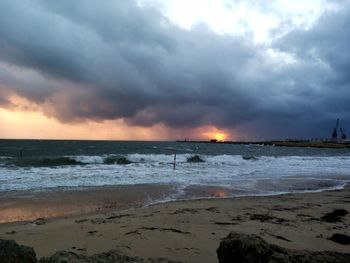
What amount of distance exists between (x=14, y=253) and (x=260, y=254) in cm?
307

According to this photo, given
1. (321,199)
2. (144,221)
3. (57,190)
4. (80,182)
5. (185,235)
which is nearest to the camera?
(185,235)

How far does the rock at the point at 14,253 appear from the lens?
4324 millimetres

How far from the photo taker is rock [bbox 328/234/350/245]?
25.0 feet

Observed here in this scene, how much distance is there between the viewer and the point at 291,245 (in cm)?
741

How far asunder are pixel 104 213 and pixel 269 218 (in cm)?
483

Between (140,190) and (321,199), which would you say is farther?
(140,190)

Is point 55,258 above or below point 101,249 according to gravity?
above

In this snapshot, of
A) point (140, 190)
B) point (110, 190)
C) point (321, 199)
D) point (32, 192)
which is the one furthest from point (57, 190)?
point (321, 199)

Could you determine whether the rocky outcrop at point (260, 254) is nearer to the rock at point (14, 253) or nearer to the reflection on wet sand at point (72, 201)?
the rock at point (14, 253)

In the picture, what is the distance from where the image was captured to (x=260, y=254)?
4684 mm

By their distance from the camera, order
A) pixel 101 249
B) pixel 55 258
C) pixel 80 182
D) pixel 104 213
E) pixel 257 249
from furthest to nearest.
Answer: pixel 80 182, pixel 104 213, pixel 101 249, pixel 257 249, pixel 55 258

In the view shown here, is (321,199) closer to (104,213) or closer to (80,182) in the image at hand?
(104,213)

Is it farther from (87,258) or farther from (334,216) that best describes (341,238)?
(87,258)

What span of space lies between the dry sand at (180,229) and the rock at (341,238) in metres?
0.15
